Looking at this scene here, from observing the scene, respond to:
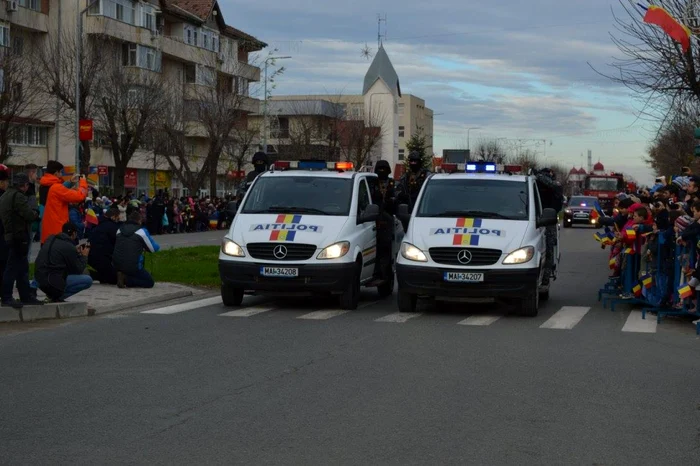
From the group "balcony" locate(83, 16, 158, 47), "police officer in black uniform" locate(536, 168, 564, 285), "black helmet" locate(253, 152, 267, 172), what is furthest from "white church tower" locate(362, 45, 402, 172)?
"police officer in black uniform" locate(536, 168, 564, 285)

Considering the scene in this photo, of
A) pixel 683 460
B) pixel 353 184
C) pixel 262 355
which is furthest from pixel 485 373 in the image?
pixel 353 184

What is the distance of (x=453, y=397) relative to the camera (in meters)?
9.10

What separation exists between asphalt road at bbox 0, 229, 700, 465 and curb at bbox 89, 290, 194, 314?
64cm

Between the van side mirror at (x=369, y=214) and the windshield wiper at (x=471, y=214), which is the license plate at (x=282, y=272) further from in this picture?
the windshield wiper at (x=471, y=214)

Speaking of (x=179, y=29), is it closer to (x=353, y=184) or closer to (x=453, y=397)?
(x=353, y=184)

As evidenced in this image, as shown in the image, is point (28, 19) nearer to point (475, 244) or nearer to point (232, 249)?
point (232, 249)

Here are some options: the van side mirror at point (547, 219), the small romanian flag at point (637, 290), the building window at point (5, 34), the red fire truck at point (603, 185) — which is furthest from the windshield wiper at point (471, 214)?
the red fire truck at point (603, 185)

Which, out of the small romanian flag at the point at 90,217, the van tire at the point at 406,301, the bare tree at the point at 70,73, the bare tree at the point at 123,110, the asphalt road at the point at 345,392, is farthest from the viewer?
the bare tree at the point at 123,110

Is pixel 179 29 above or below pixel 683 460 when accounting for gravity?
above

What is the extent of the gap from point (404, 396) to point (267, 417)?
1392 mm

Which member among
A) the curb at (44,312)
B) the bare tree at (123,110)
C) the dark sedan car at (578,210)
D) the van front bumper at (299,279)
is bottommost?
the dark sedan car at (578,210)

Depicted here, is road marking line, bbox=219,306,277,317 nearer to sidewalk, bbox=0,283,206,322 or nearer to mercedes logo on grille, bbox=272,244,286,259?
mercedes logo on grille, bbox=272,244,286,259

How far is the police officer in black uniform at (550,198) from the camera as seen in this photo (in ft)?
59.6

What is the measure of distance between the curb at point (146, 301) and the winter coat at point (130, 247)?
0.82 m
